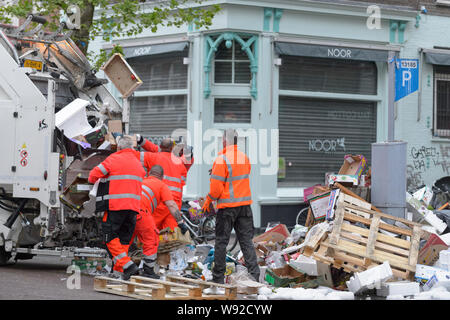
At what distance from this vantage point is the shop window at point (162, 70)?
1709 cm

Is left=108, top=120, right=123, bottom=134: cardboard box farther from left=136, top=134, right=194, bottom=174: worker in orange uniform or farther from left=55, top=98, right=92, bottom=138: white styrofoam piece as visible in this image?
left=55, top=98, right=92, bottom=138: white styrofoam piece

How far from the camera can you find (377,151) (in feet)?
35.1

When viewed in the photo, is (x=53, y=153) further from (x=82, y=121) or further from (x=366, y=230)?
(x=366, y=230)

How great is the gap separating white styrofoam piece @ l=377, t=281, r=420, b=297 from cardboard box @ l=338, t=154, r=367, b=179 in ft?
12.3

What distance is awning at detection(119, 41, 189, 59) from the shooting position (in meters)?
16.6

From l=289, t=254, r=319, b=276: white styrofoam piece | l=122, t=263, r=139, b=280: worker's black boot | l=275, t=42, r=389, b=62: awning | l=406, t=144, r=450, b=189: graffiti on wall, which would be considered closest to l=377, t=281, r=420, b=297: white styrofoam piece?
l=289, t=254, r=319, b=276: white styrofoam piece

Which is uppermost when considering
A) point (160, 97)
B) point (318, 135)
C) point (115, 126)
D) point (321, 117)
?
point (160, 97)

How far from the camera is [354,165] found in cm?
1246

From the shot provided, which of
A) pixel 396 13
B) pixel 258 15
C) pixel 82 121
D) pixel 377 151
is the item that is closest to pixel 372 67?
Answer: pixel 396 13

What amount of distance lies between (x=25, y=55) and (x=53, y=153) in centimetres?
168

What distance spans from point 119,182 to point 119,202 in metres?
0.25

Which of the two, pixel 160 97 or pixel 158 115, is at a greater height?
pixel 160 97

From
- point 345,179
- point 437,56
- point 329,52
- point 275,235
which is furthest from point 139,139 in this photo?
point 437,56

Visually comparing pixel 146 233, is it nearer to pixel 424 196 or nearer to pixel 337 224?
pixel 337 224
